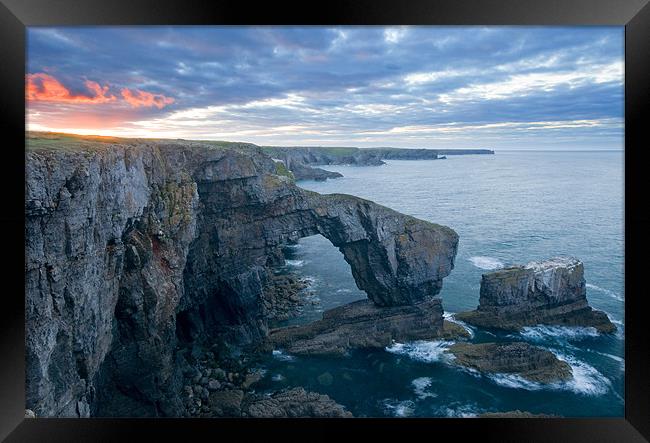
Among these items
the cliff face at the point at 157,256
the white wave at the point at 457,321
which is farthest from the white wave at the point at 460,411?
the cliff face at the point at 157,256

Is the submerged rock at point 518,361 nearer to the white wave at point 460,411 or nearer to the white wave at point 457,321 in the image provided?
the white wave at point 457,321

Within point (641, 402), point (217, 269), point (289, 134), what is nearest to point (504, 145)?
point (289, 134)

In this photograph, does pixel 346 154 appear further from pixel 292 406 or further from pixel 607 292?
pixel 292 406

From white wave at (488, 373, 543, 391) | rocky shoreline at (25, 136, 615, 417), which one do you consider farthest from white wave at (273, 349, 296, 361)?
white wave at (488, 373, 543, 391)

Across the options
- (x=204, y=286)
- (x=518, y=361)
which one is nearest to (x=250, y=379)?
(x=204, y=286)

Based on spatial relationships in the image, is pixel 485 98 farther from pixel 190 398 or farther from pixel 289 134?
pixel 190 398

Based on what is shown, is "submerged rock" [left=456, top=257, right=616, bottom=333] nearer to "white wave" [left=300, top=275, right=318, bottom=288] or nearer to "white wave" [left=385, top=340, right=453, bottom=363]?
"white wave" [left=385, top=340, right=453, bottom=363]
